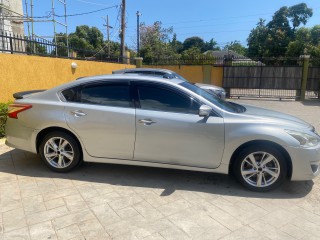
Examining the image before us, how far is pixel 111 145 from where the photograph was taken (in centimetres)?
403

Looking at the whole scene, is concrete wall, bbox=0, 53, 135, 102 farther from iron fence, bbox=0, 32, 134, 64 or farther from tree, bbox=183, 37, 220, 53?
tree, bbox=183, 37, 220, 53

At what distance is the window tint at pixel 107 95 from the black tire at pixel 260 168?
69.4 inches

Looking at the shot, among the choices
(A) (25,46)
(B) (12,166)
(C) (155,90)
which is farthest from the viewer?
(A) (25,46)

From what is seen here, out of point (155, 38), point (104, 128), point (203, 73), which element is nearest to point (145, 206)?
point (104, 128)

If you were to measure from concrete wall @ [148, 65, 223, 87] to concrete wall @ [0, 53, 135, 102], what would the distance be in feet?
29.0

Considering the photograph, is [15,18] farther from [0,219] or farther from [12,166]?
[0,219]

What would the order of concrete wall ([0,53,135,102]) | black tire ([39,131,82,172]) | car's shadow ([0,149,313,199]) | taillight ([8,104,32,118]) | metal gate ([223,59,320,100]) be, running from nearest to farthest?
1. car's shadow ([0,149,313,199])
2. black tire ([39,131,82,172])
3. taillight ([8,104,32,118])
4. concrete wall ([0,53,135,102])
5. metal gate ([223,59,320,100])

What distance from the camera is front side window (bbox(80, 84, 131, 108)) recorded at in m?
4.07

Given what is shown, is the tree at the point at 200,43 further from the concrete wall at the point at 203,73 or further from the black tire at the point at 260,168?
the black tire at the point at 260,168

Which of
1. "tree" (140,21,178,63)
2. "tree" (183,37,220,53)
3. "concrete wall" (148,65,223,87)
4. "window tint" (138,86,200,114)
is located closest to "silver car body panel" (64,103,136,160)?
"window tint" (138,86,200,114)

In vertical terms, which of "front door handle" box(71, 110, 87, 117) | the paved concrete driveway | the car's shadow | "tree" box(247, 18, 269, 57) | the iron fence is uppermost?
"tree" box(247, 18, 269, 57)

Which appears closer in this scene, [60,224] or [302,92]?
[60,224]

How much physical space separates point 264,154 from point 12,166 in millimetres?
3922

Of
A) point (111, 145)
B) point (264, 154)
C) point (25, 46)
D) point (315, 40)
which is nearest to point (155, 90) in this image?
point (111, 145)
